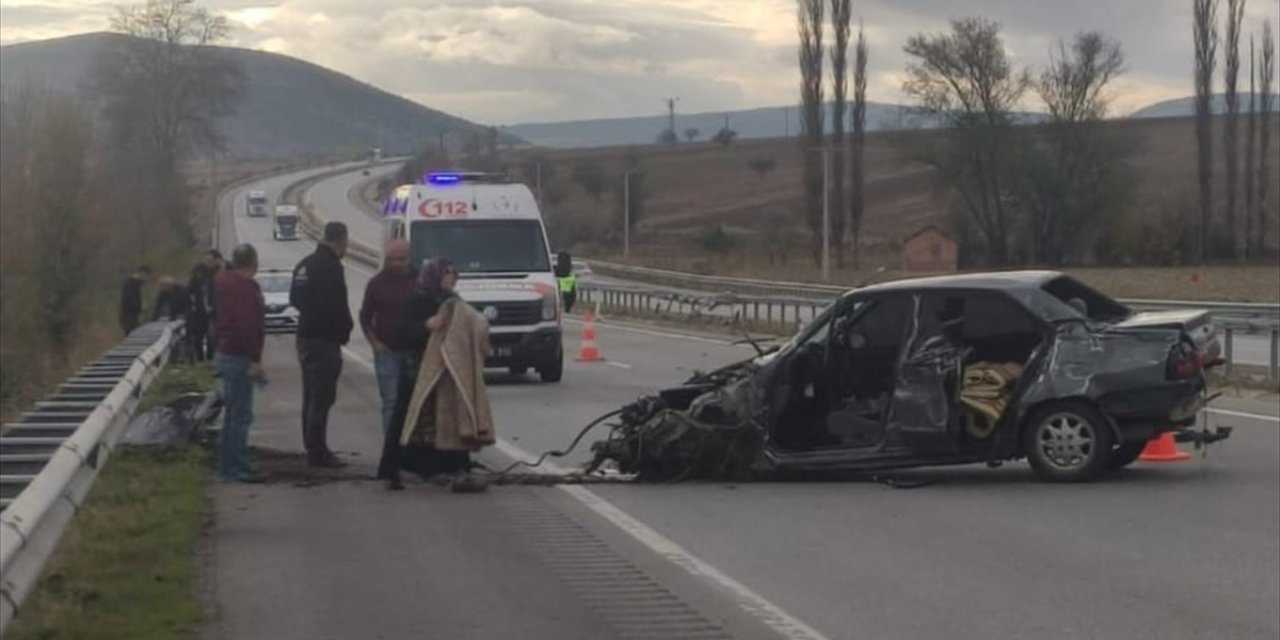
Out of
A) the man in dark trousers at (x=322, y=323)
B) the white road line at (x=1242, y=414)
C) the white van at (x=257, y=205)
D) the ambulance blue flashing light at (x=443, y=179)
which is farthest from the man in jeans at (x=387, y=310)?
the white van at (x=257, y=205)

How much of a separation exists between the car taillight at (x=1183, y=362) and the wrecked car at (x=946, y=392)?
0.01m

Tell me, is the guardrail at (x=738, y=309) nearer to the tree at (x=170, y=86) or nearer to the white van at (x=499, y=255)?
the white van at (x=499, y=255)

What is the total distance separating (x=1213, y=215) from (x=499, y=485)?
68.9 meters

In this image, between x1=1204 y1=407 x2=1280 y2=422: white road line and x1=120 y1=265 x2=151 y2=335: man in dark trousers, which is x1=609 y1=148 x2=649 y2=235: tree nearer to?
x1=120 y1=265 x2=151 y2=335: man in dark trousers

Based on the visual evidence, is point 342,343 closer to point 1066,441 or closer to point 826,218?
point 1066,441

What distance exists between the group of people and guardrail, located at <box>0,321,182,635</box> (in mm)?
777

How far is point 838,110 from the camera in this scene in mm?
74438

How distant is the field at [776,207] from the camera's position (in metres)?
75.4

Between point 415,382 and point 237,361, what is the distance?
4.35 ft

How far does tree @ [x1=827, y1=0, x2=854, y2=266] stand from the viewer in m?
73.3

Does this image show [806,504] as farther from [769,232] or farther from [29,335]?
[769,232]

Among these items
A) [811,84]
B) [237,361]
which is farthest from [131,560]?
[811,84]

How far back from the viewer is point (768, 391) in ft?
46.7

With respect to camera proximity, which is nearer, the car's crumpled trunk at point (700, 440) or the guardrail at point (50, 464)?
the guardrail at point (50, 464)
